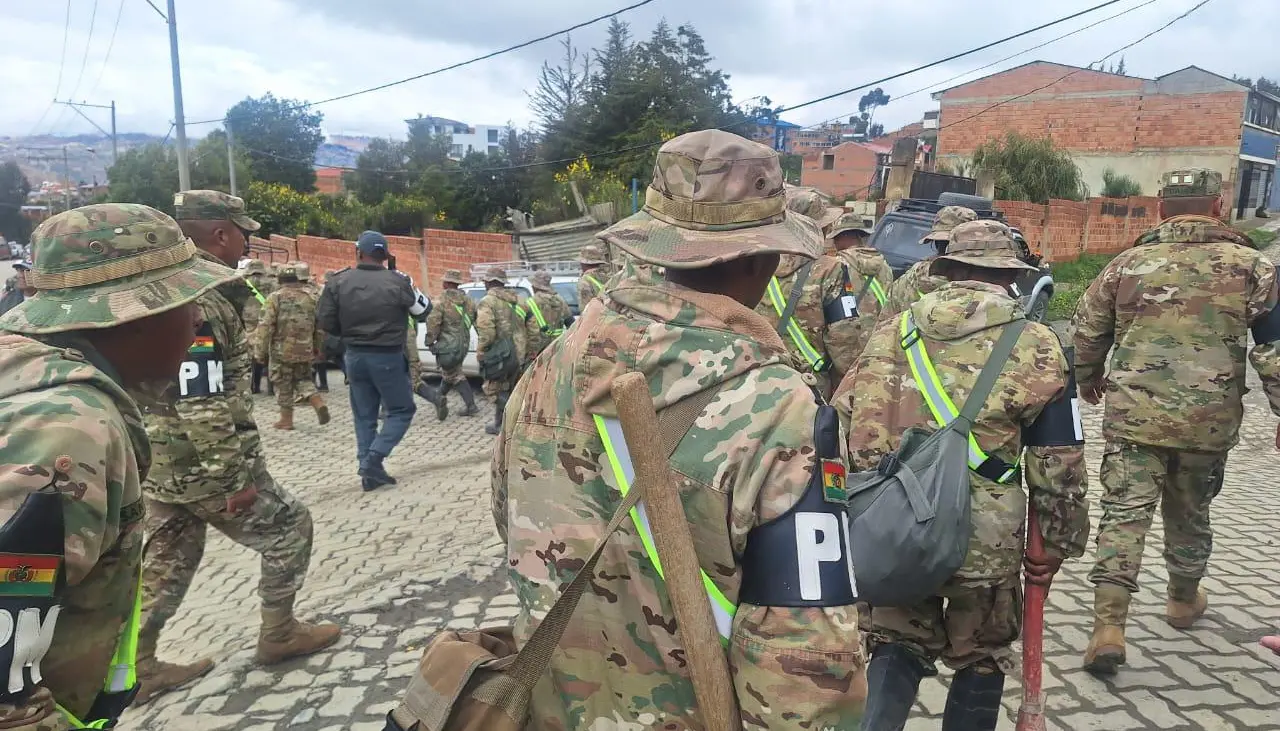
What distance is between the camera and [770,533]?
4.42ft

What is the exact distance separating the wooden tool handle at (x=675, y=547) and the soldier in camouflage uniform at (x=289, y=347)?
329 inches

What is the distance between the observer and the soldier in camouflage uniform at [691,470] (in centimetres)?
132

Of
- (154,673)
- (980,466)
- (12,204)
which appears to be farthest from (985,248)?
(12,204)

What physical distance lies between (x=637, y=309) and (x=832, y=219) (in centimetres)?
512

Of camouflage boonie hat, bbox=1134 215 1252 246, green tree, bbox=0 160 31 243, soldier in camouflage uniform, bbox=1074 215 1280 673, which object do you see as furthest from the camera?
green tree, bbox=0 160 31 243

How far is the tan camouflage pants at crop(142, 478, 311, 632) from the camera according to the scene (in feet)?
11.3

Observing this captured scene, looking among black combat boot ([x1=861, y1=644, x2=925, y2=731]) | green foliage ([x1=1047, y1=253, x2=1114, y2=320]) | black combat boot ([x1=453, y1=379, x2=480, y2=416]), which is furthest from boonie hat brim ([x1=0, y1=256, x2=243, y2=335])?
green foliage ([x1=1047, y1=253, x2=1114, y2=320])

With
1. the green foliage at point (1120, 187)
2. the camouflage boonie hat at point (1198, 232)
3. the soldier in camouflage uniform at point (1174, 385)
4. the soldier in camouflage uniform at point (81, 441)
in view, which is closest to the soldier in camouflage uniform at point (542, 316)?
the soldier in camouflage uniform at point (1174, 385)

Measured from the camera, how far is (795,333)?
496 cm

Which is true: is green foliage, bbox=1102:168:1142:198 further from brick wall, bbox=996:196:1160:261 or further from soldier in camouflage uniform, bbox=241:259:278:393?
soldier in camouflage uniform, bbox=241:259:278:393

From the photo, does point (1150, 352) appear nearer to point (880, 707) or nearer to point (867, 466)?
point (867, 466)

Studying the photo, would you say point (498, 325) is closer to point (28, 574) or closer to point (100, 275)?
point (100, 275)

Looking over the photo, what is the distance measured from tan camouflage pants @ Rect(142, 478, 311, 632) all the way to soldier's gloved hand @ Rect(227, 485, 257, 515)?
0.05 m

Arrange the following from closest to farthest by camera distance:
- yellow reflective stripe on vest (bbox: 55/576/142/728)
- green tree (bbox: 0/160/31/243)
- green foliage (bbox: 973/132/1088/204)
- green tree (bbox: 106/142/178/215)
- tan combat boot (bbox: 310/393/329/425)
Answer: yellow reflective stripe on vest (bbox: 55/576/142/728), tan combat boot (bbox: 310/393/329/425), green foliage (bbox: 973/132/1088/204), green tree (bbox: 106/142/178/215), green tree (bbox: 0/160/31/243)
